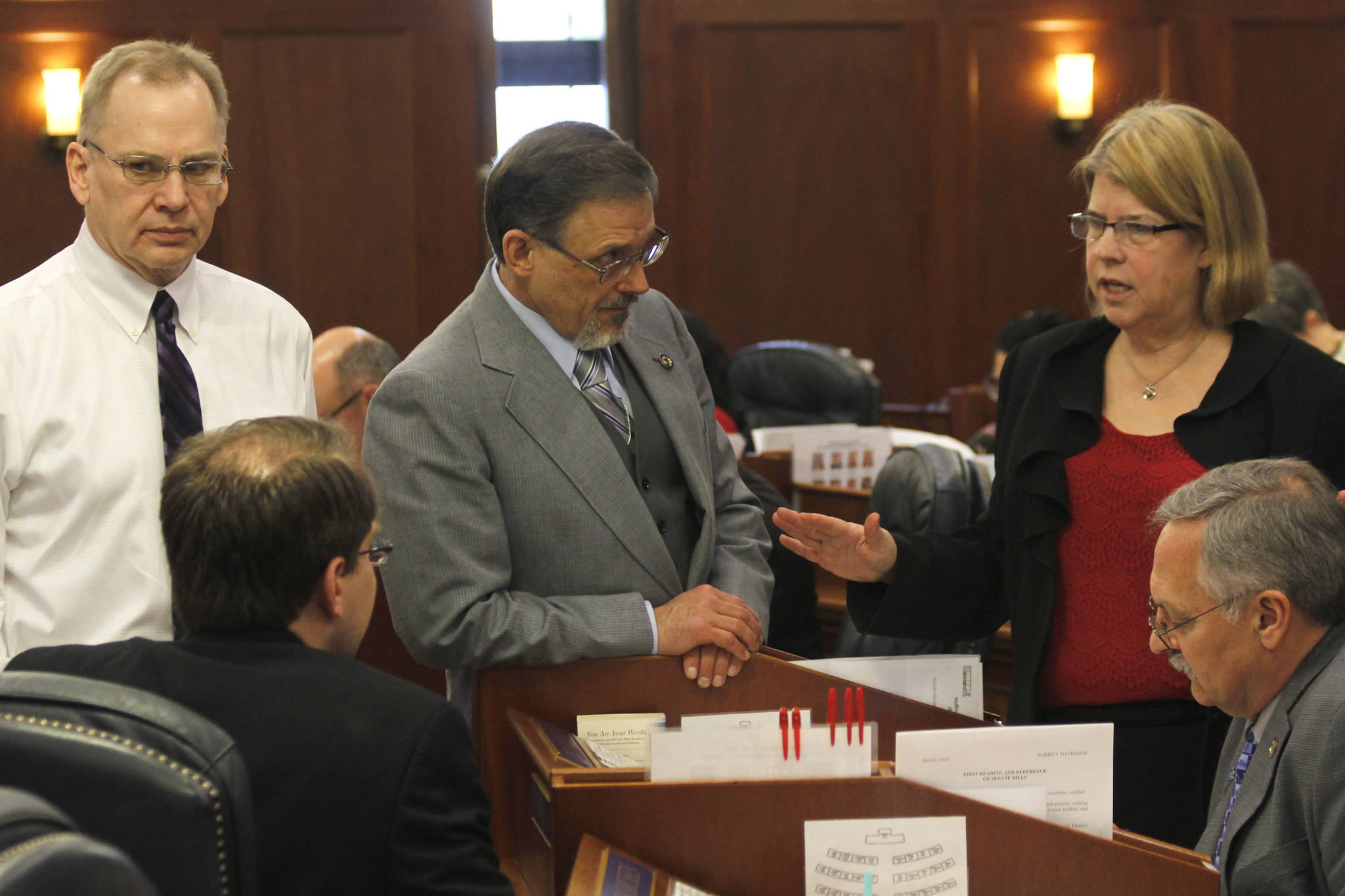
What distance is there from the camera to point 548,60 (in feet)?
26.1

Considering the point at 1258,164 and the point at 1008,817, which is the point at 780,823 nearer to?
the point at 1008,817

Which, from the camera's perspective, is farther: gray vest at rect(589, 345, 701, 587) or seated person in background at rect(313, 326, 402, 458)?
seated person in background at rect(313, 326, 402, 458)

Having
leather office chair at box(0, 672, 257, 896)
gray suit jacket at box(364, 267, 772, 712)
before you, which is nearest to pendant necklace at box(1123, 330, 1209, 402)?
gray suit jacket at box(364, 267, 772, 712)

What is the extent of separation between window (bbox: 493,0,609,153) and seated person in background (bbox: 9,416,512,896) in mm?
6719

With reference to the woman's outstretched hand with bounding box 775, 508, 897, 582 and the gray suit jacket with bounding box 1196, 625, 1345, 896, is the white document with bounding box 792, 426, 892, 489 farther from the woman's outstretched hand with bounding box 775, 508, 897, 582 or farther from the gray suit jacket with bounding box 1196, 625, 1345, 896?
the gray suit jacket with bounding box 1196, 625, 1345, 896

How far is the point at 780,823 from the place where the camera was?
61.7 inches

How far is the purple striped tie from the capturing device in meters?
2.03

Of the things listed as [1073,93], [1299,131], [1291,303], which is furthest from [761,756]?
[1299,131]

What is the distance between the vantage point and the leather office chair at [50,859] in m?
0.78

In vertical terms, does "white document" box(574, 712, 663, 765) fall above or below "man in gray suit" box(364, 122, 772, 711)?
below

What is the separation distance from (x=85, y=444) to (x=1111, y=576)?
61.9 inches

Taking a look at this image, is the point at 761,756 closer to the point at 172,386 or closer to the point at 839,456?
the point at 172,386

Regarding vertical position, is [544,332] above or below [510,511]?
above

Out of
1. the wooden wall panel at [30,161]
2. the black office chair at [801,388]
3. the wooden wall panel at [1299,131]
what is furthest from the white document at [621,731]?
the wooden wall panel at [1299,131]
